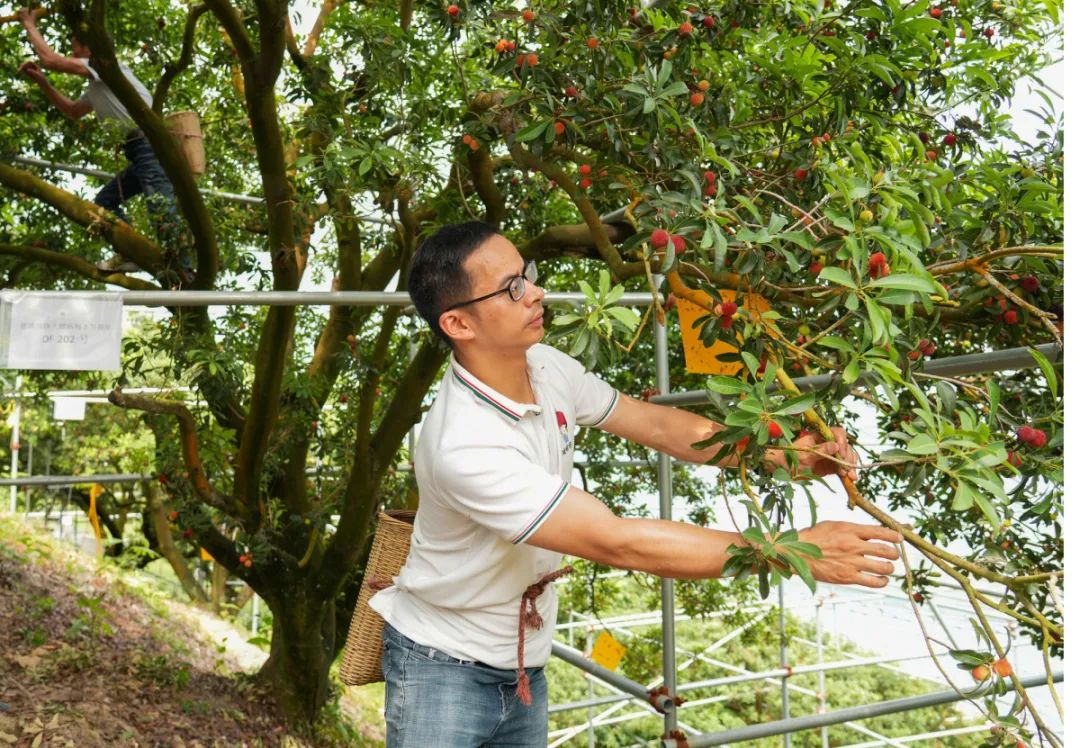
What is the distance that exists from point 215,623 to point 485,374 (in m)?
7.60

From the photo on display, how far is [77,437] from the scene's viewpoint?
10.4 metres

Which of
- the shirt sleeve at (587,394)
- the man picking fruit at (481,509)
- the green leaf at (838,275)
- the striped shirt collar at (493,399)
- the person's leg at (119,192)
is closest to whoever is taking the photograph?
the green leaf at (838,275)

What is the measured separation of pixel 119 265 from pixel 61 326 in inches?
83.0

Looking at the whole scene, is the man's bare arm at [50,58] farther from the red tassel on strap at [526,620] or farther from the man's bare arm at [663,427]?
the red tassel on strap at [526,620]

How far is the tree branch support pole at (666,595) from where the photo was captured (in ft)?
9.14

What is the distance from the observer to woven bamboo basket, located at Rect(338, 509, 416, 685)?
223 centimetres

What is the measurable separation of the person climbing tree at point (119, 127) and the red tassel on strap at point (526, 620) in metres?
3.04

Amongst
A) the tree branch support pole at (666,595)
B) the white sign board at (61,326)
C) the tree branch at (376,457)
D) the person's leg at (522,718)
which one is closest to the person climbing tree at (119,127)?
the tree branch at (376,457)

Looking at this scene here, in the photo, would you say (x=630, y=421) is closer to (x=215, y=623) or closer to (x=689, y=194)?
(x=689, y=194)

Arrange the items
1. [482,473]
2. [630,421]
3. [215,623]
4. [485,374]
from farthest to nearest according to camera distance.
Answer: [215,623] → [630,421] → [485,374] → [482,473]

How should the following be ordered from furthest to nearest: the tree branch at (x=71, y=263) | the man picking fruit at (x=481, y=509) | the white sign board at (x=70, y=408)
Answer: the white sign board at (x=70, y=408), the tree branch at (x=71, y=263), the man picking fruit at (x=481, y=509)

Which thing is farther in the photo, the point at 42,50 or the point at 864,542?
the point at 42,50

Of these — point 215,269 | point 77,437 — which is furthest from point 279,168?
point 77,437

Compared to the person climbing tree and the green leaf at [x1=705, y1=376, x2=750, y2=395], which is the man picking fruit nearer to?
the green leaf at [x1=705, y1=376, x2=750, y2=395]
